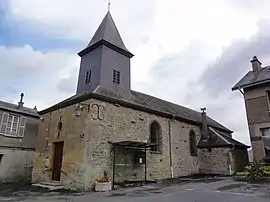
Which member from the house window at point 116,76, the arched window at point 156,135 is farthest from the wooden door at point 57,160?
the arched window at point 156,135

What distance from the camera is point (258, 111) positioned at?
45.9 feet

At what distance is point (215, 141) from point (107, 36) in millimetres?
11027

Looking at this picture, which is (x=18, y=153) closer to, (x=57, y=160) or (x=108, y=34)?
(x=57, y=160)

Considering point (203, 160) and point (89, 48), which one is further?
point (203, 160)

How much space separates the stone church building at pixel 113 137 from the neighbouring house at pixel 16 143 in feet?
8.73

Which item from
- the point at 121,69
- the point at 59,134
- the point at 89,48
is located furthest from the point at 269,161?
the point at 89,48

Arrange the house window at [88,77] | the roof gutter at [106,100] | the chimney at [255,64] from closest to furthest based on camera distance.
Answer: the roof gutter at [106,100], the house window at [88,77], the chimney at [255,64]

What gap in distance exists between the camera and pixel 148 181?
44.1 feet

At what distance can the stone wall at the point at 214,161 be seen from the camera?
16531 millimetres

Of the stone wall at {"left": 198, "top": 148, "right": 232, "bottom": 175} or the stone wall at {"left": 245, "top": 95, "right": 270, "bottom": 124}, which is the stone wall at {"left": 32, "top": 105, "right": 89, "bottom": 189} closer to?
the stone wall at {"left": 245, "top": 95, "right": 270, "bottom": 124}

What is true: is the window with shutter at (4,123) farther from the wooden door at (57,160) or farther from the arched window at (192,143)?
the arched window at (192,143)

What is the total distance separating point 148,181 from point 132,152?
1.85 m

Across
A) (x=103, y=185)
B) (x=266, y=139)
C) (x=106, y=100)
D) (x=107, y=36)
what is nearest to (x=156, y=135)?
(x=106, y=100)

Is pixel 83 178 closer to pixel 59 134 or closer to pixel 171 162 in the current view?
pixel 59 134
